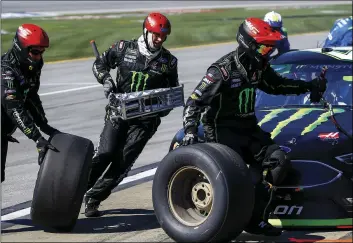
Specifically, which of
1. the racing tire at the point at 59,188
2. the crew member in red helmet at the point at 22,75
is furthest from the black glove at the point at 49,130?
the racing tire at the point at 59,188

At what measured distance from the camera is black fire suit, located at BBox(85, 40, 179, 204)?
29.1 ft

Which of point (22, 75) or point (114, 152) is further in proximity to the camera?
point (114, 152)

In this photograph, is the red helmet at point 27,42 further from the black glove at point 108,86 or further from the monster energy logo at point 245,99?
the monster energy logo at point 245,99

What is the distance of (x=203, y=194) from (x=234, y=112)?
0.81 meters

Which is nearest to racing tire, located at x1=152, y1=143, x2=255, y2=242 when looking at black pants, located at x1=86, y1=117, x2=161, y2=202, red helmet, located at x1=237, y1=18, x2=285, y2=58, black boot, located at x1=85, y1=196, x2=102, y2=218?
red helmet, located at x1=237, y1=18, x2=285, y2=58

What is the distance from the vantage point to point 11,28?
31.7 metres

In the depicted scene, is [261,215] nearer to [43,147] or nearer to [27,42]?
[43,147]

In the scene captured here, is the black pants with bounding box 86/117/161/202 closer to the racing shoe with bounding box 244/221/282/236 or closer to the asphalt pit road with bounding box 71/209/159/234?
the asphalt pit road with bounding box 71/209/159/234

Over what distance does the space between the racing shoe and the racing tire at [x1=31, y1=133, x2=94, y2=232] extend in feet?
4.86

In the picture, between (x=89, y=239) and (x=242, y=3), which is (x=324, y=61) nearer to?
(x=89, y=239)

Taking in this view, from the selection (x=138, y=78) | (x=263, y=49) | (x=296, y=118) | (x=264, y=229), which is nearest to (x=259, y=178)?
(x=264, y=229)

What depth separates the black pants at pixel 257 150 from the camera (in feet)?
25.8

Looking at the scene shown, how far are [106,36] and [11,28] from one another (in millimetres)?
3855

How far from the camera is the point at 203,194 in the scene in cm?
772
